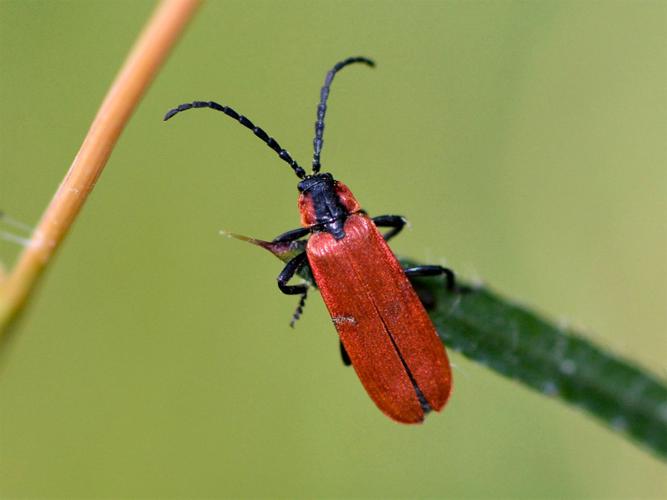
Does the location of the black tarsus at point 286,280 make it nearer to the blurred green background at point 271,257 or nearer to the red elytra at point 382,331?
the red elytra at point 382,331

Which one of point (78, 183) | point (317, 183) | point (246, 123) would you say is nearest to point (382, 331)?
point (317, 183)

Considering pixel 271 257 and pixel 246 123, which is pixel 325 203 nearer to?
pixel 246 123

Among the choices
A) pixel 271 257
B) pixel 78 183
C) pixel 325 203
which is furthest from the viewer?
pixel 271 257

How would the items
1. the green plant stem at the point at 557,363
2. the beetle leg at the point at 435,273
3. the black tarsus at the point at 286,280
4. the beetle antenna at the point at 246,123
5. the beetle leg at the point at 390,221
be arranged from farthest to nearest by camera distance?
the beetle leg at the point at 390,221 < the black tarsus at the point at 286,280 < the beetle antenna at the point at 246,123 < the beetle leg at the point at 435,273 < the green plant stem at the point at 557,363

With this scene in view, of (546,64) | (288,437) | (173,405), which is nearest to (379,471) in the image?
(288,437)

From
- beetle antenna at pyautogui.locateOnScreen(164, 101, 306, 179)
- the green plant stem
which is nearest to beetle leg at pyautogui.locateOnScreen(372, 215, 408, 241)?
beetle antenna at pyautogui.locateOnScreen(164, 101, 306, 179)

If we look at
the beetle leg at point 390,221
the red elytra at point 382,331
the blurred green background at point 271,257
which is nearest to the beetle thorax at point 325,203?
the beetle leg at point 390,221

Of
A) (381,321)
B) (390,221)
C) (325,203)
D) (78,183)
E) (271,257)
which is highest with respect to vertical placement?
(390,221)

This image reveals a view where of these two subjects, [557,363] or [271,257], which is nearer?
[557,363]

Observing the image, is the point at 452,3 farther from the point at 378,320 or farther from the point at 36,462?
the point at 36,462
